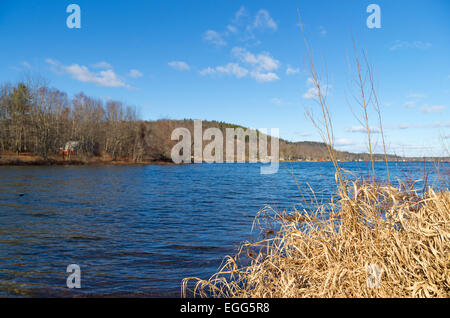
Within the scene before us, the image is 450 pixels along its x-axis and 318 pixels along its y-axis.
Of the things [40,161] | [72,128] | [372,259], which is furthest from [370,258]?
[72,128]

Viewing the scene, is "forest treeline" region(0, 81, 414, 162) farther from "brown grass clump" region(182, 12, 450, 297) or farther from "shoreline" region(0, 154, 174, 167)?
"brown grass clump" region(182, 12, 450, 297)

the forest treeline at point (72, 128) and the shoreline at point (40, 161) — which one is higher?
the forest treeline at point (72, 128)

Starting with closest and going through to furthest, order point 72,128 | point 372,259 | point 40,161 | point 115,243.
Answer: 1. point 372,259
2. point 115,243
3. point 40,161
4. point 72,128

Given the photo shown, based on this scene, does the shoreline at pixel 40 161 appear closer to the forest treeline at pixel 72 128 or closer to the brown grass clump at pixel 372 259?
the forest treeline at pixel 72 128

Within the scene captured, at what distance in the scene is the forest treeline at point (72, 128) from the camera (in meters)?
46.3

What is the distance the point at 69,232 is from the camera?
7.95 meters

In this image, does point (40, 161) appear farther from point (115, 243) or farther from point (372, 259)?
point (372, 259)

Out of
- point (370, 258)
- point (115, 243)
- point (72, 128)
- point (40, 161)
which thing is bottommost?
point (115, 243)

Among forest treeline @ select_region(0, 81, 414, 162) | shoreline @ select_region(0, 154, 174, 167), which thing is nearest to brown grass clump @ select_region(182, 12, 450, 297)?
forest treeline @ select_region(0, 81, 414, 162)

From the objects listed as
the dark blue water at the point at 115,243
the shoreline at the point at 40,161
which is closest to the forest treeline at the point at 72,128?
the shoreline at the point at 40,161

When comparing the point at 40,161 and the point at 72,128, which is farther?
the point at 72,128

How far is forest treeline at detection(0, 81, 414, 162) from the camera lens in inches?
1823

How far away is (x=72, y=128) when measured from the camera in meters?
54.2

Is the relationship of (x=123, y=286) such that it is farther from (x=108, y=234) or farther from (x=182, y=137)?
(x=182, y=137)
